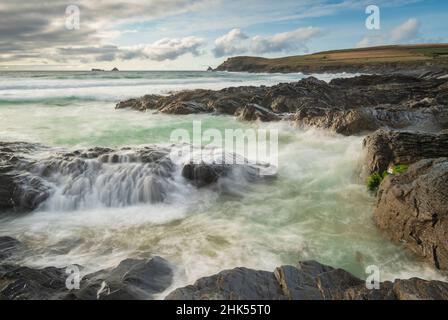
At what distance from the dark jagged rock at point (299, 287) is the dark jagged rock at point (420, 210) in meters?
1.71

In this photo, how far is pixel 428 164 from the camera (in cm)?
798

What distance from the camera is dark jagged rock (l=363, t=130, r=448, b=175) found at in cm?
980

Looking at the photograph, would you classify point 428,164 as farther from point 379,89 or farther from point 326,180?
point 379,89

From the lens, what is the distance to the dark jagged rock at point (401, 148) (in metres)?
9.80

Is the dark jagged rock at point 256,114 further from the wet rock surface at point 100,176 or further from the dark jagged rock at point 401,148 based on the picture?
the dark jagged rock at point 401,148

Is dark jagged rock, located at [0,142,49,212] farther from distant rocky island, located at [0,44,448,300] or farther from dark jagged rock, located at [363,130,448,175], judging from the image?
dark jagged rock, located at [363,130,448,175]

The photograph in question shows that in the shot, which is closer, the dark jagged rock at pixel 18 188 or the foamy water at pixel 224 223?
the foamy water at pixel 224 223

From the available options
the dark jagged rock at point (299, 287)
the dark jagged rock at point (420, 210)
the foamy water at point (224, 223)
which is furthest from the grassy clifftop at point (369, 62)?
the dark jagged rock at point (299, 287)

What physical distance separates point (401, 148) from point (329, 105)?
14.3 m

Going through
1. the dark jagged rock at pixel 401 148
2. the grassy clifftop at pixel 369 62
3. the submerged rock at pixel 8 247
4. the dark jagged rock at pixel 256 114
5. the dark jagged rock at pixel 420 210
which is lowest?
the submerged rock at pixel 8 247

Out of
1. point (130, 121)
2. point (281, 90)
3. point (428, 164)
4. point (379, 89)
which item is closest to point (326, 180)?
point (428, 164)

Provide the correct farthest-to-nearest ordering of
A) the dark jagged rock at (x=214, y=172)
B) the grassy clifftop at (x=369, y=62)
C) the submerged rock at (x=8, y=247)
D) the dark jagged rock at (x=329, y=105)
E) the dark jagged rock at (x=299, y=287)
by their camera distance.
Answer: the grassy clifftop at (x=369, y=62) → the dark jagged rock at (x=329, y=105) → the dark jagged rock at (x=214, y=172) → the submerged rock at (x=8, y=247) → the dark jagged rock at (x=299, y=287)

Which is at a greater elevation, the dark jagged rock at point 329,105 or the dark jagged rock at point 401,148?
the dark jagged rock at point 329,105

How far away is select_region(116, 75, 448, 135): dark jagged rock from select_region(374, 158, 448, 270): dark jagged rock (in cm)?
764
